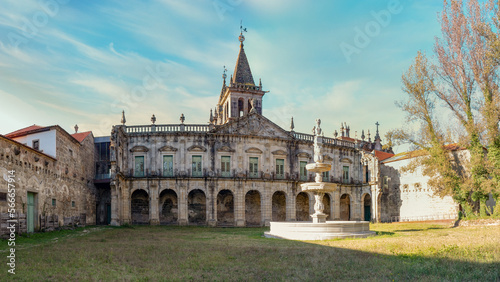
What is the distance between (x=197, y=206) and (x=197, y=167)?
3826 millimetres

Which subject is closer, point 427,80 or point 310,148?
point 427,80

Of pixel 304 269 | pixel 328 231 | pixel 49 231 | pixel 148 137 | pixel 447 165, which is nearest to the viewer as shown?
pixel 304 269

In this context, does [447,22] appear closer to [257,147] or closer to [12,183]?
[257,147]

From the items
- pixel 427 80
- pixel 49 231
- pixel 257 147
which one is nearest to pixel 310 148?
pixel 257 147

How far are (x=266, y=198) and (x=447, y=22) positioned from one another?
20.9 m

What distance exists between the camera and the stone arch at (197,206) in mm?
37906

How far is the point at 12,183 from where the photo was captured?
760 inches

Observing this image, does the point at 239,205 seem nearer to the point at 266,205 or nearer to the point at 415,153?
the point at 266,205

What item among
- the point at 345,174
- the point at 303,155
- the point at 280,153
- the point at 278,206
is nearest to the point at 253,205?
the point at 278,206

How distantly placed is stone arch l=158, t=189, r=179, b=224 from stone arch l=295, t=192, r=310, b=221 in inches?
479

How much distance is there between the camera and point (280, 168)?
39.9 metres

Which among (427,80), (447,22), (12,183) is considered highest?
(447,22)

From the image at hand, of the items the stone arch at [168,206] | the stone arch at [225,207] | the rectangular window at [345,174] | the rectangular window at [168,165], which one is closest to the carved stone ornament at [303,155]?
the rectangular window at [345,174]

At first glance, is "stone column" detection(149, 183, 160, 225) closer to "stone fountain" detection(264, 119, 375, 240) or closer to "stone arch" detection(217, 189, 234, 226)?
"stone arch" detection(217, 189, 234, 226)
